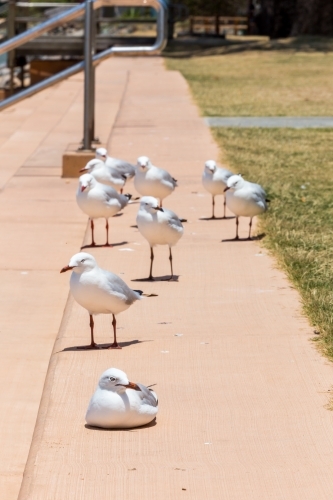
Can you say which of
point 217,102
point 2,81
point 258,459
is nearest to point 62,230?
point 258,459

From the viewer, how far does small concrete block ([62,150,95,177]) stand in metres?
12.6

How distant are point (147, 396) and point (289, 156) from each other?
9409 millimetres

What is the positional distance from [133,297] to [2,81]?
29.8 m

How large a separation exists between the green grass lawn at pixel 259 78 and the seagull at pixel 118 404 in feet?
46.3

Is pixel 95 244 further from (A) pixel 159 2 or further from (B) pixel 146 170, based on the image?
(A) pixel 159 2

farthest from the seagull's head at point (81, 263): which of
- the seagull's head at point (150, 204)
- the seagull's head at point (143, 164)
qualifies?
the seagull's head at point (143, 164)

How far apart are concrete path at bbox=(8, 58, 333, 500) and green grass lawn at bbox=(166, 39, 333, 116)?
36.4 feet

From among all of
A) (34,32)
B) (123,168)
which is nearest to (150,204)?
(123,168)

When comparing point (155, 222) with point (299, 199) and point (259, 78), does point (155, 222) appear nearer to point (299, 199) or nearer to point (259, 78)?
point (299, 199)

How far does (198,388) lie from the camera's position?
5.67 metres

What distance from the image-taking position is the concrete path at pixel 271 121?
1762 centimetres

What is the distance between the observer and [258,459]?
4.75 metres

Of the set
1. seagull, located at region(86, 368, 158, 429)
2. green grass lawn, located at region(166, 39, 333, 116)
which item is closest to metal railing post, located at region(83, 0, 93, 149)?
green grass lawn, located at region(166, 39, 333, 116)

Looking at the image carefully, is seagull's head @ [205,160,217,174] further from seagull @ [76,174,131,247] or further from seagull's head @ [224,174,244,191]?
seagull @ [76,174,131,247]
